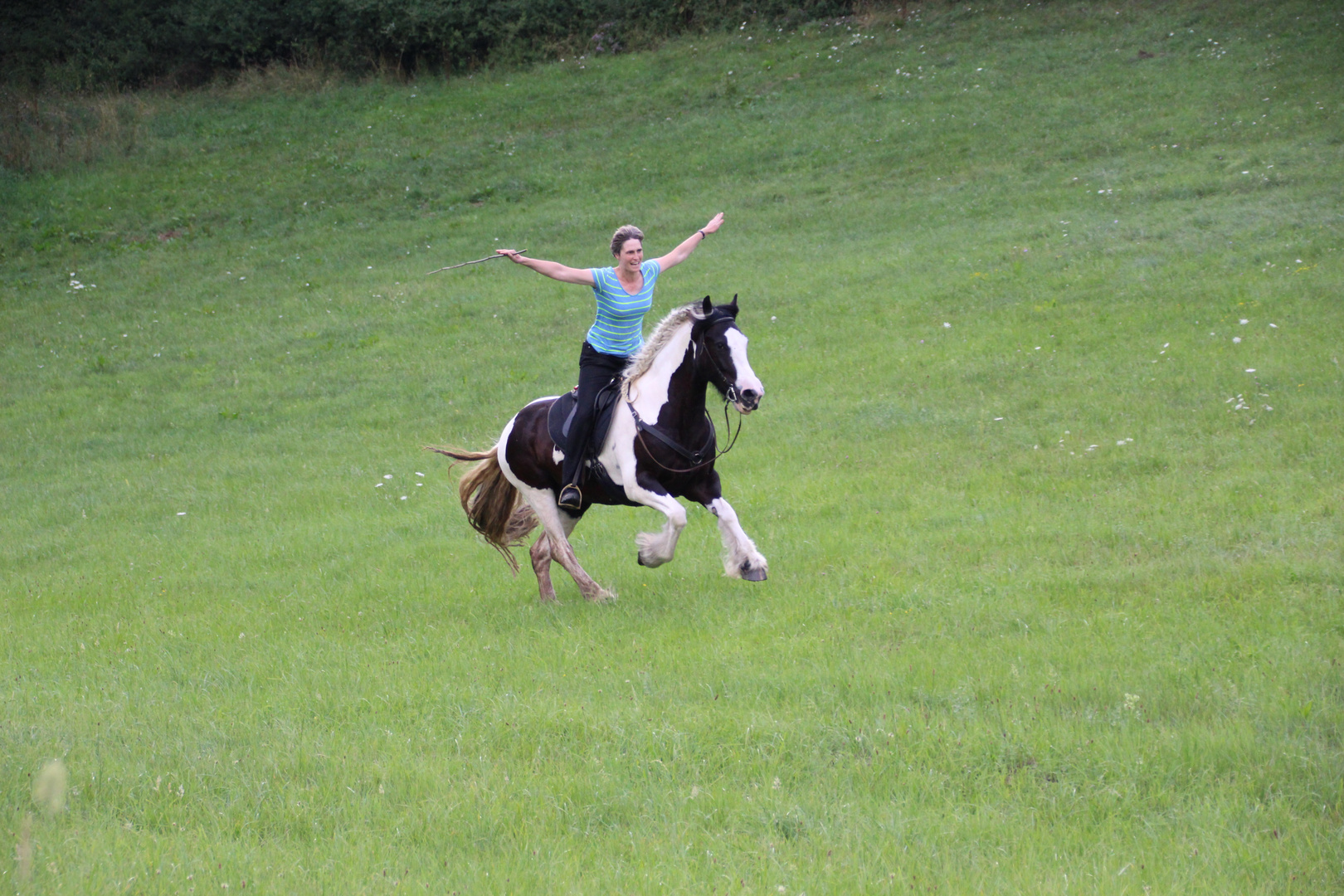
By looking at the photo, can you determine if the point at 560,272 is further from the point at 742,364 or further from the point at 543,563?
the point at 543,563

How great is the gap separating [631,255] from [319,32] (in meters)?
41.3

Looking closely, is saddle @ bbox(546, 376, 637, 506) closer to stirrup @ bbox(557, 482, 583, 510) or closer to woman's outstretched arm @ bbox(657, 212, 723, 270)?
stirrup @ bbox(557, 482, 583, 510)

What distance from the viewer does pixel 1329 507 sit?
10461mm

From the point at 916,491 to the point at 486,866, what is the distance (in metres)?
8.59

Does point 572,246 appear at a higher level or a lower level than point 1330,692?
lower

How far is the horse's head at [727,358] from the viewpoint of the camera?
877 centimetres

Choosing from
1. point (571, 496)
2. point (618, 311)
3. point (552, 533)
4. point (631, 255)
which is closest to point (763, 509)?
point (552, 533)

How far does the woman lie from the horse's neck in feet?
1.37

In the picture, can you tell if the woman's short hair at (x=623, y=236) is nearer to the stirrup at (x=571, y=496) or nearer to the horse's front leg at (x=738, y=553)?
the stirrup at (x=571, y=496)

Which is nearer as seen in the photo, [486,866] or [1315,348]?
[486,866]

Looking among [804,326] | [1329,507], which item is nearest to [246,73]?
[804,326]

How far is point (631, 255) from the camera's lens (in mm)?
9320

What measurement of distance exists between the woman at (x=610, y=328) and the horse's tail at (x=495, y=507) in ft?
3.38

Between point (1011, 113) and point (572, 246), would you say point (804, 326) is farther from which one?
point (1011, 113)
